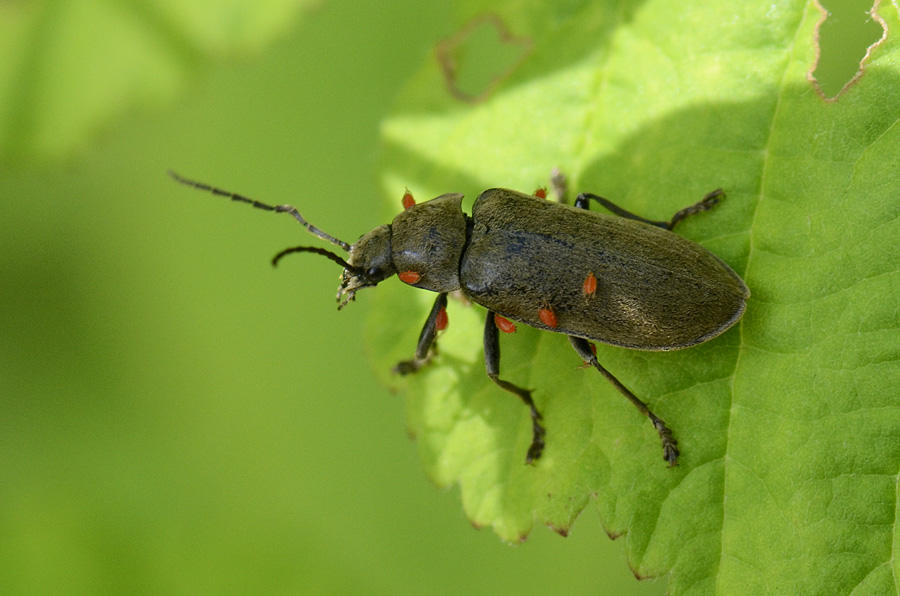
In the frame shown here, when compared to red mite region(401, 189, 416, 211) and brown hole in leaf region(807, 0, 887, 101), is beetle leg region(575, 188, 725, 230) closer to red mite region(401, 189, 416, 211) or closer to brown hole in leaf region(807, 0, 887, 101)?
brown hole in leaf region(807, 0, 887, 101)

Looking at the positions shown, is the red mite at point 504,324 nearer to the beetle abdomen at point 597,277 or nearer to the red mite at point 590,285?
the beetle abdomen at point 597,277

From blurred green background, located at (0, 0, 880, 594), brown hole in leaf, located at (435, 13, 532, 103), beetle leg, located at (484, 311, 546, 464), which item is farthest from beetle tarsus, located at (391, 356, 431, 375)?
brown hole in leaf, located at (435, 13, 532, 103)

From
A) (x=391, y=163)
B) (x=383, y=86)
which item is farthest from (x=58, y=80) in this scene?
(x=391, y=163)

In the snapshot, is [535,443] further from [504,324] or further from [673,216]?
[673,216]

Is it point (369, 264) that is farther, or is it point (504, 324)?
point (369, 264)

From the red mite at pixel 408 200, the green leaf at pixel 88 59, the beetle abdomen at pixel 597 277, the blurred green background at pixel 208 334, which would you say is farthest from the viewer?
the green leaf at pixel 88 59

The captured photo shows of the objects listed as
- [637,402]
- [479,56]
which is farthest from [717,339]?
[479,56]

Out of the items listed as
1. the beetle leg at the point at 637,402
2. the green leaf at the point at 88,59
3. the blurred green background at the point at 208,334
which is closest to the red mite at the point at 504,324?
the beetle leg at the point at 637,402
